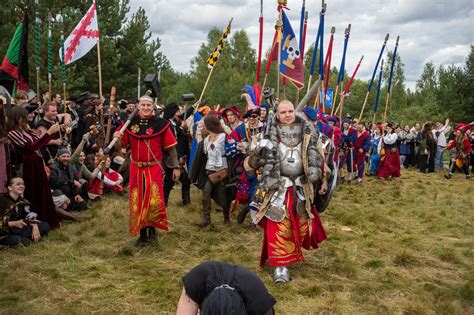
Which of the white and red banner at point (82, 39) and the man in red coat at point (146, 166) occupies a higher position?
the white and red banner at point (82, 39)

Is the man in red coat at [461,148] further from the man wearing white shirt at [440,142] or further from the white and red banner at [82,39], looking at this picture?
the white and red banner at [82,39]

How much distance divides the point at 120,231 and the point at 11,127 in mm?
1988

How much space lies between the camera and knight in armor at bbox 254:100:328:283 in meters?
4.99

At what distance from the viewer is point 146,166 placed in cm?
586

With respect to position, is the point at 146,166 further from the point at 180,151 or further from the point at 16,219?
the point at 180,151

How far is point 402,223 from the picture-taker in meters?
8.00

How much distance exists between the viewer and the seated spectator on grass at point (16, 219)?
5812 mm

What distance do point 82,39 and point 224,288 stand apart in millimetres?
7390

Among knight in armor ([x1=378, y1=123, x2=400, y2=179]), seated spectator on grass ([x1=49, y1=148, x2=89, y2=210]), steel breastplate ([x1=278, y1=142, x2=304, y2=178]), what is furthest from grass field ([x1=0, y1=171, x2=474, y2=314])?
knight in armor ([x1=378, y1=123, x2=400, y2=179])

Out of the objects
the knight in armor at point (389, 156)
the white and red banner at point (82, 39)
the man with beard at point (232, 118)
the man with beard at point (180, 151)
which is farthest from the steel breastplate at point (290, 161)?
the knight in armor at point (389, 156)

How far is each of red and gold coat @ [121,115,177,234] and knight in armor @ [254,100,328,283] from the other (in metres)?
1.38

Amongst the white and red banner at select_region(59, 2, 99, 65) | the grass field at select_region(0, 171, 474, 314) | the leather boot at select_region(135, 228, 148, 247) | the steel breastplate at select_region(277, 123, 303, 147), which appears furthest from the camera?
the white and red banner at select_region(59, 2, 99, 65)

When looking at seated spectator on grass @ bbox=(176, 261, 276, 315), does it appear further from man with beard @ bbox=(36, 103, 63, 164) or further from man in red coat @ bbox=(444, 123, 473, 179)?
man in red coat @ bbox=(444, 123, 473, 179)

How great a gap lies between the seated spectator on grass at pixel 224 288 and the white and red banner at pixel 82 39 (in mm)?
6950
